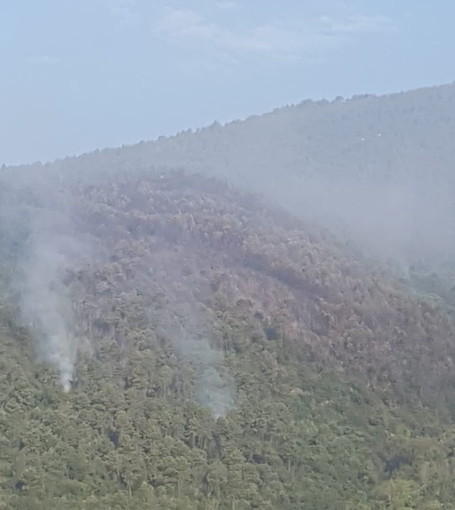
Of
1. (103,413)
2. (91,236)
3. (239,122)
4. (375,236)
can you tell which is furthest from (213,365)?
(239,122)

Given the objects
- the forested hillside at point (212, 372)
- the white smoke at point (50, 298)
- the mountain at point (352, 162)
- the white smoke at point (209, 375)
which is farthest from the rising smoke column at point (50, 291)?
the mountain at point (352, 162)

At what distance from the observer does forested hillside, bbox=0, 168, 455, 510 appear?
34.7 meters

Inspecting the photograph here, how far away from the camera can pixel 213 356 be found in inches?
1688

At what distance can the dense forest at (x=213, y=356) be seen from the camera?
115 ft

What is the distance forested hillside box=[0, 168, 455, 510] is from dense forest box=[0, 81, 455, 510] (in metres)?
0.09

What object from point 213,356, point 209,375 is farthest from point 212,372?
point 213,356

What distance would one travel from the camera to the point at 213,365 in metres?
42.2

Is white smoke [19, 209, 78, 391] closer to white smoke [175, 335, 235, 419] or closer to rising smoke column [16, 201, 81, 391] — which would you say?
rising smoke column [16, 201, 81, 391]

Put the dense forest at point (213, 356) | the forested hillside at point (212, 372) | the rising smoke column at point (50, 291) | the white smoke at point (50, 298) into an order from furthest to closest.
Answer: the rising smoke column at point (50, 291)
the white smoke at point (50, 298)
the dense forest at point (213, 356)
the forested hillside at point (212, 372)

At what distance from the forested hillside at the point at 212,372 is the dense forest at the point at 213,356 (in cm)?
9

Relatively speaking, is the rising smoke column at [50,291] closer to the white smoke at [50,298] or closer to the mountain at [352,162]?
the white smoke at [50,298]

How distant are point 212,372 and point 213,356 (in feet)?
4.70

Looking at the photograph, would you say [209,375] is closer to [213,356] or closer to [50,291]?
[213,356]

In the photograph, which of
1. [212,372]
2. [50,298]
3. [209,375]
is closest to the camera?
[209,375]
